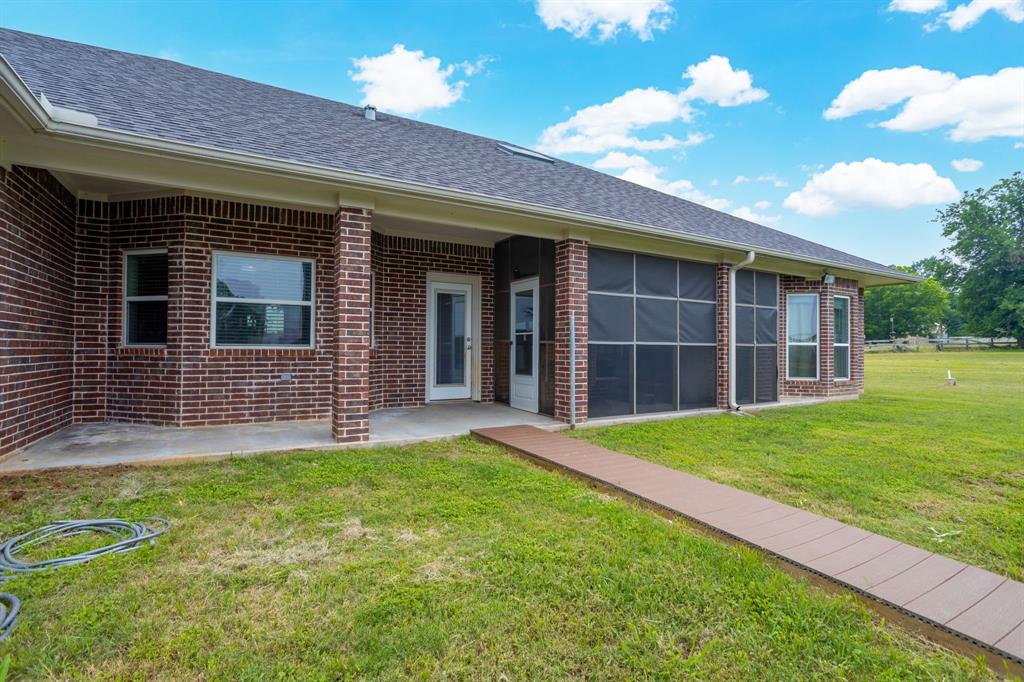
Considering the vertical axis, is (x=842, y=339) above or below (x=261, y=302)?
below

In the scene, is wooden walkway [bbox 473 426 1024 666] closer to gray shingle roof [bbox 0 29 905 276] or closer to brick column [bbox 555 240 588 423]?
brick column [bbox 555 240 588 423]

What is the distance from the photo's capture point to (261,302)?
6.35m

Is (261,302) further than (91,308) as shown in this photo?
Yes

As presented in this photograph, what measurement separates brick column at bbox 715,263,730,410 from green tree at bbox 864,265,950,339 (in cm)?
6126

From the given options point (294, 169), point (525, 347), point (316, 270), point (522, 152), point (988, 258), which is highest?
point (988, 258)

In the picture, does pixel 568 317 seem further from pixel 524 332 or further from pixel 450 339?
pixel 450 339

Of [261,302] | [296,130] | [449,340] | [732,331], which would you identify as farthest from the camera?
[449,340]

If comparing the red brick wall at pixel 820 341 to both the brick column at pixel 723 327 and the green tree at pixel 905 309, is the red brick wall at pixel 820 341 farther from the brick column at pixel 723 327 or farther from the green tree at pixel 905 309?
the green tree at pixel 905 309

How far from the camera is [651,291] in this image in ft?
24.6

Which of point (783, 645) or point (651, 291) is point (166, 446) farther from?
point (651, 291)

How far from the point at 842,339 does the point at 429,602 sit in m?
11.3

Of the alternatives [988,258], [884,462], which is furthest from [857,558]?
[988,258]

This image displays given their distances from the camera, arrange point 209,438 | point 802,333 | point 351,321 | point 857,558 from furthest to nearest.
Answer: point 802,333
point 209,438
point 351,321
point 857,558

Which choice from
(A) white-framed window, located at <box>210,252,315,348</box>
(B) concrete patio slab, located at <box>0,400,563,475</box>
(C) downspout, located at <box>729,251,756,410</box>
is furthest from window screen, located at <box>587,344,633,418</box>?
(A) white-framed window, located at <box>210,252,315,348</box>
